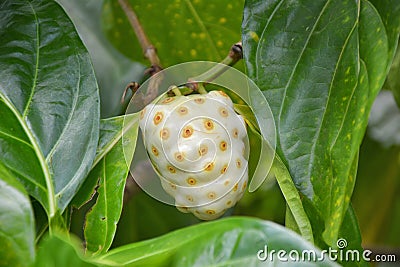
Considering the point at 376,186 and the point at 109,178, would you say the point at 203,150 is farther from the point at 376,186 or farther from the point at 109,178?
the point at 376,186

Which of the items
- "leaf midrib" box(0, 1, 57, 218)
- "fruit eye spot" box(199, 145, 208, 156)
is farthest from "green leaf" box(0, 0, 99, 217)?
"fruit eye spot" box(199, 145, 208, 156)

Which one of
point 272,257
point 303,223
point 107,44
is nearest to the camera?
point 272,257

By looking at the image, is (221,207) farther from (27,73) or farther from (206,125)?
(27,73)

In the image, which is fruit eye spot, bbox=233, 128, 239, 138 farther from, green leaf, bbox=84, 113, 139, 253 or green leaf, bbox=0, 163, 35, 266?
green leaf, bbox=0, 163, 35, 266

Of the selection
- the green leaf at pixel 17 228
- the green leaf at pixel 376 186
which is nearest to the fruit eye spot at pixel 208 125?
the green leaf at pixel 17 228

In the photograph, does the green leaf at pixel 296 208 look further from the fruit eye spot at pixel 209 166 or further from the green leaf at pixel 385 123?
the green leaf at pixel 385 123

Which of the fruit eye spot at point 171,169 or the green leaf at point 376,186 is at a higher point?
the fruit eye spot at point 171,169

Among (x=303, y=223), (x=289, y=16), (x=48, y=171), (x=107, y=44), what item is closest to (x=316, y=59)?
(x=289, y=16)

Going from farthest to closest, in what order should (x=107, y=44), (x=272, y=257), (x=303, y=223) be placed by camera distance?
(x=107, y=44) < (x=303, y=223) < (x=272, y=257)
